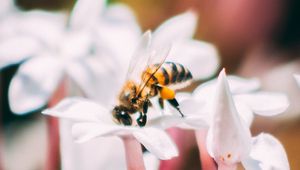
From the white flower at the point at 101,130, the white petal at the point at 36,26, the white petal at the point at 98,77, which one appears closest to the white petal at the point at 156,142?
the white flower at the point at 101,130

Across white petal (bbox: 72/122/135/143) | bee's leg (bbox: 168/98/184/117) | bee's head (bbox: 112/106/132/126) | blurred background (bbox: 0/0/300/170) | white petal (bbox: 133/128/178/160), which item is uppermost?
white petal (bbox: 72/122/135/143)

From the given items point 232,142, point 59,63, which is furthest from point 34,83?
point 232,142

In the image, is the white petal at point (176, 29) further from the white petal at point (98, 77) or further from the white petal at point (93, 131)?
the white petal at point (93, 131)

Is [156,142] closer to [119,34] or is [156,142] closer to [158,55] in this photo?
[158,55]

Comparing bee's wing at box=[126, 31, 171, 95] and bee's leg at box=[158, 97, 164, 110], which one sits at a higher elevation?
bee's wing at box=[126, 31, 171, 95]

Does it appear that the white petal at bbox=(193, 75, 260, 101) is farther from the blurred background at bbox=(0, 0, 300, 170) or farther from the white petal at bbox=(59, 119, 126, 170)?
the blurred background at bbox=(0, 0, 300, 170)

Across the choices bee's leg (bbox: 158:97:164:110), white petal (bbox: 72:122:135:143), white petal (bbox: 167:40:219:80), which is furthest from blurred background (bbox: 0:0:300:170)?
white petal (bbox: 72:122:135:143)

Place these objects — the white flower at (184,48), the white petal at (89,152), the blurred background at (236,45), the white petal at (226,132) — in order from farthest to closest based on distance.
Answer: the blurred background at (236,45), the white flower at (184,48), the white petal at (89,152), the white petal at (226,132)
